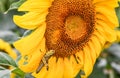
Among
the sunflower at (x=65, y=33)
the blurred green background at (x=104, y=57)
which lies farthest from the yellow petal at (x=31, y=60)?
the blurred green background at (x=104, y=57)

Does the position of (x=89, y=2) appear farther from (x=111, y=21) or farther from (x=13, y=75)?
(x=13, y=75)

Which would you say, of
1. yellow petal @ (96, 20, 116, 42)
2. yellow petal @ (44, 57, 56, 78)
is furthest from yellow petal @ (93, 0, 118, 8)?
yellow petal @ (44, 57, 56, 78)

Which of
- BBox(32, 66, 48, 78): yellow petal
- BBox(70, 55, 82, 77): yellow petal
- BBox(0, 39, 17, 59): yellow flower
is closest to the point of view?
BBox(32, 66, 48, 78): yellow petal

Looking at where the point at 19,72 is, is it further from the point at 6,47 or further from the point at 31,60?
the point at 6,47

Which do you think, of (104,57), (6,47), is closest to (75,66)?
(6,47)

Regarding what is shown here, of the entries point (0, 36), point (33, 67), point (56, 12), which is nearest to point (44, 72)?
point (33, 67)

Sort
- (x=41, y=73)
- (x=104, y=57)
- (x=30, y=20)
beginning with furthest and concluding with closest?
(x=104, y=57) → (x=41, y=73) → (x=30, y=20)

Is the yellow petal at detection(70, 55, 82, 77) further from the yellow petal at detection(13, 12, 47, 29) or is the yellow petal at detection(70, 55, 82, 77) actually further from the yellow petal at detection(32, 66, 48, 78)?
the yellow petal at detection(13, 12, 47, 29)
